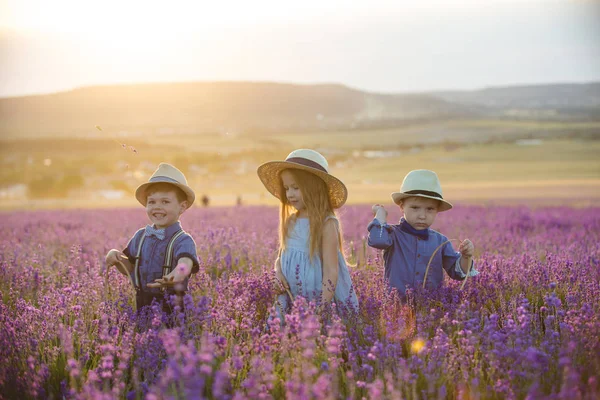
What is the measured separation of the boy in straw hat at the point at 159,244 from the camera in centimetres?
360

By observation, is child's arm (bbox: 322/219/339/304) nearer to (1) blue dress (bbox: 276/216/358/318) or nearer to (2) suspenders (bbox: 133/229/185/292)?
(1) blue dress (bbox: 276/216/358/318)

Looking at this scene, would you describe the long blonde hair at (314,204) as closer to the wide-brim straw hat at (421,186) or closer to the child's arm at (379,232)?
the child's arm at (379,232)

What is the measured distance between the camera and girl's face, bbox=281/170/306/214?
3.76 meters

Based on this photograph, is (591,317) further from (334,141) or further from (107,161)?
(334,141)

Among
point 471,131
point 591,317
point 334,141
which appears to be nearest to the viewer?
point 591,317

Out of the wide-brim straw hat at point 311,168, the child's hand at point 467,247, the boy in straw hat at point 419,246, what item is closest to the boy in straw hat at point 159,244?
the wide-brim straw hat at point 311,168

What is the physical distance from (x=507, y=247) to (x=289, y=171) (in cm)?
348

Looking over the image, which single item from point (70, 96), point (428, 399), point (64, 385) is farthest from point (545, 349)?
point (70, 96)

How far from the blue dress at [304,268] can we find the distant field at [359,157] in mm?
27259

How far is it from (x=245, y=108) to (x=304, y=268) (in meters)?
91.1

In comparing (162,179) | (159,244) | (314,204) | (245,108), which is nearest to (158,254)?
(159,244)

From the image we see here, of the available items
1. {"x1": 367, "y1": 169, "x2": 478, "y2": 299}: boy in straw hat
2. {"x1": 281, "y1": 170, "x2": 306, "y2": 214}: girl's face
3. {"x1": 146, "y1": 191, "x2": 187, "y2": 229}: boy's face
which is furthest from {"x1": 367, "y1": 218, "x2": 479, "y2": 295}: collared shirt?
{"x1": 146, "y1": 191, "x2": 187, "y2": 229}: boy's face

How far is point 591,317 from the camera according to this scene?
283cm

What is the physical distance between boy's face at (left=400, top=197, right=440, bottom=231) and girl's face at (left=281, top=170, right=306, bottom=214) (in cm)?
77
